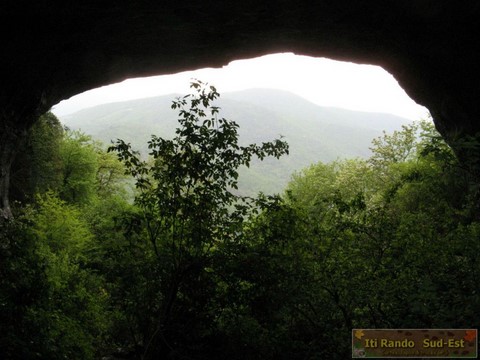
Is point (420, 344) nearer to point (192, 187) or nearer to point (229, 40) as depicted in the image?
point (192, 187)

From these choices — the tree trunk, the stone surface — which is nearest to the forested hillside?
the tree trunk

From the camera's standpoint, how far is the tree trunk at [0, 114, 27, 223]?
1087 cm

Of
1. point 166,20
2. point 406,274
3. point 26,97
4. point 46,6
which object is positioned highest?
point 166,20

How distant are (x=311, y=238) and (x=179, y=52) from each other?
8700 mm

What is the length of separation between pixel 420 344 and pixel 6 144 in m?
12.4

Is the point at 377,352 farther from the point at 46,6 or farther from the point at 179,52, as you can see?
the point at 179,52

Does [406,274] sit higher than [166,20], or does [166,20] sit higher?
[166,20]

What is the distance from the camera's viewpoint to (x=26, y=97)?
11.6 meters

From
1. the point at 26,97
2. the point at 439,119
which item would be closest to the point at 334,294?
the point at 439,119

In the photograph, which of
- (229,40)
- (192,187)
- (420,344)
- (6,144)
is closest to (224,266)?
(192,187)

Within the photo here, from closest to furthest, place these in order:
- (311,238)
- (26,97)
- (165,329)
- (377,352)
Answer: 1. (377,352)
2. (165,329)
3. (311,238)
4. (26,97)

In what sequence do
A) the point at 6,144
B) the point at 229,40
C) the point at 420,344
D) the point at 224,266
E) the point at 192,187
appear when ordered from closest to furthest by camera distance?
the point at 420,344
the point at 224,266
the point at 192,187
the point at 6,144
the point at 229,40

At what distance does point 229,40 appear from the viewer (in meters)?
12.3

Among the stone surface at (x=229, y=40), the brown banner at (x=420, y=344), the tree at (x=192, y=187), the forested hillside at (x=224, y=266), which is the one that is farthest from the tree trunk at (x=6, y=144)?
the brown banner at (x=420, y=344)
